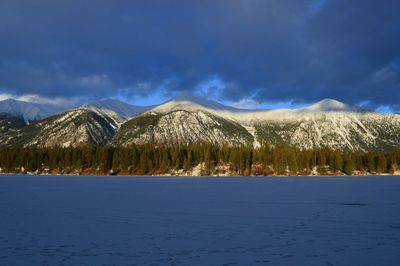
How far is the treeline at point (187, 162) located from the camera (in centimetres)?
17875

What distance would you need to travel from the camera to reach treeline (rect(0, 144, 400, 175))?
17875 centimetres

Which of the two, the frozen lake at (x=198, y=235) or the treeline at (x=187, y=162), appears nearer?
the frozen lake at (x=198, y=235)

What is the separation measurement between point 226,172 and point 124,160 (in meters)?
44.9

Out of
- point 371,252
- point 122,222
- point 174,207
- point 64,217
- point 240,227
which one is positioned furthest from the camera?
point 174,207

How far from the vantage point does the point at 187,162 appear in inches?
6914

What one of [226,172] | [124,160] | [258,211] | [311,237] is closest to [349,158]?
[226,172]

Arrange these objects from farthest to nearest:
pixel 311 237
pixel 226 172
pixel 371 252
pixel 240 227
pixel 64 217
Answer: pixel 226 172
pixel 64 217
pixel 240 227
pixel 311 237
pixel 371 252

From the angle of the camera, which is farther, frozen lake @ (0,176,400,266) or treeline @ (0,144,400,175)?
treeline @ (0,144,400,175)

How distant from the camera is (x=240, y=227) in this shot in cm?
2862

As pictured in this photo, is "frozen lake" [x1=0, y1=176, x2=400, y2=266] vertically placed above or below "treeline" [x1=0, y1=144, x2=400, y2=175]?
below

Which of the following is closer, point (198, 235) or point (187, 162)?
point (198, 235)

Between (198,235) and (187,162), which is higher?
(187,162)

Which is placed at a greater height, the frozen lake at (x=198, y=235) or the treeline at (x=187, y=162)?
the treeline at (x=187, y=162)

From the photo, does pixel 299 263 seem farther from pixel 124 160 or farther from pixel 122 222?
pixel 124 160
